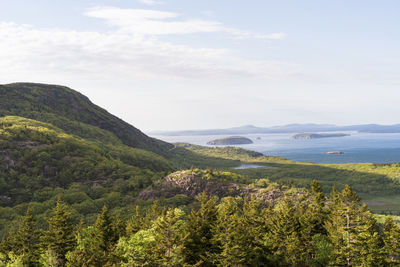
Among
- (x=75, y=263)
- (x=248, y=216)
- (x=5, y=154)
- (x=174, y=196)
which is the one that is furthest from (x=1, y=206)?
(x=248, y=216)

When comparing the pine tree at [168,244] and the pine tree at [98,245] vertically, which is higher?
the pine tree at [168,244]

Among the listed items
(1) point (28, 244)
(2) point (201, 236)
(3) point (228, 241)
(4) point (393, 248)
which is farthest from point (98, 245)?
(4) point (393, 248)

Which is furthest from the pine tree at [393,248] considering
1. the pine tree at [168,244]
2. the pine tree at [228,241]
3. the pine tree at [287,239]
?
the pine tree at [168,244]

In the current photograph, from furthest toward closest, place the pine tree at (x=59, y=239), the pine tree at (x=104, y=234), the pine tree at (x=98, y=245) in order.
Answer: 1. the pine tree at (x=104, y=234)
2. the pine tree at (x=59, y=239)
3. the pine tree at (x=98, y=245)

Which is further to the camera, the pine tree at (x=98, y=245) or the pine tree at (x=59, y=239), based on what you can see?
the pine tree at (x=59, y=239)

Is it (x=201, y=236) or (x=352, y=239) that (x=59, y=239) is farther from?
(x=352, y=239)

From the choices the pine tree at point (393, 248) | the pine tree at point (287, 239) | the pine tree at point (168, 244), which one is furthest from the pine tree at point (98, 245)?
the pine tree at point (393, 248)

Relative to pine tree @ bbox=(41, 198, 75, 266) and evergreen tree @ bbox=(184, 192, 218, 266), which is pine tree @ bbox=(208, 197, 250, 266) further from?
pine tree @ bbox=(41, 198, 75, 266)

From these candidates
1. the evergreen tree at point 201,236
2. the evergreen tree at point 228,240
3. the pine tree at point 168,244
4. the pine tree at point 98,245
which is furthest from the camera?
the evergreen tree at point 201,236

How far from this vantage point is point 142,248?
43.5 m

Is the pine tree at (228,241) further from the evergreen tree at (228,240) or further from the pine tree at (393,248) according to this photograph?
the pine tree at (393,248)

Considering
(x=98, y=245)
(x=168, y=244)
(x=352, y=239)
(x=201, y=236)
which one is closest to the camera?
(x=168, y=244)

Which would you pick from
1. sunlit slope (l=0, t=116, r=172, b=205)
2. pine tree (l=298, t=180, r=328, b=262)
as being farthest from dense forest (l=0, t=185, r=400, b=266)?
sunlit slope (l=0, t=116, r=172, b=205)

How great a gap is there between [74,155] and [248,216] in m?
134
